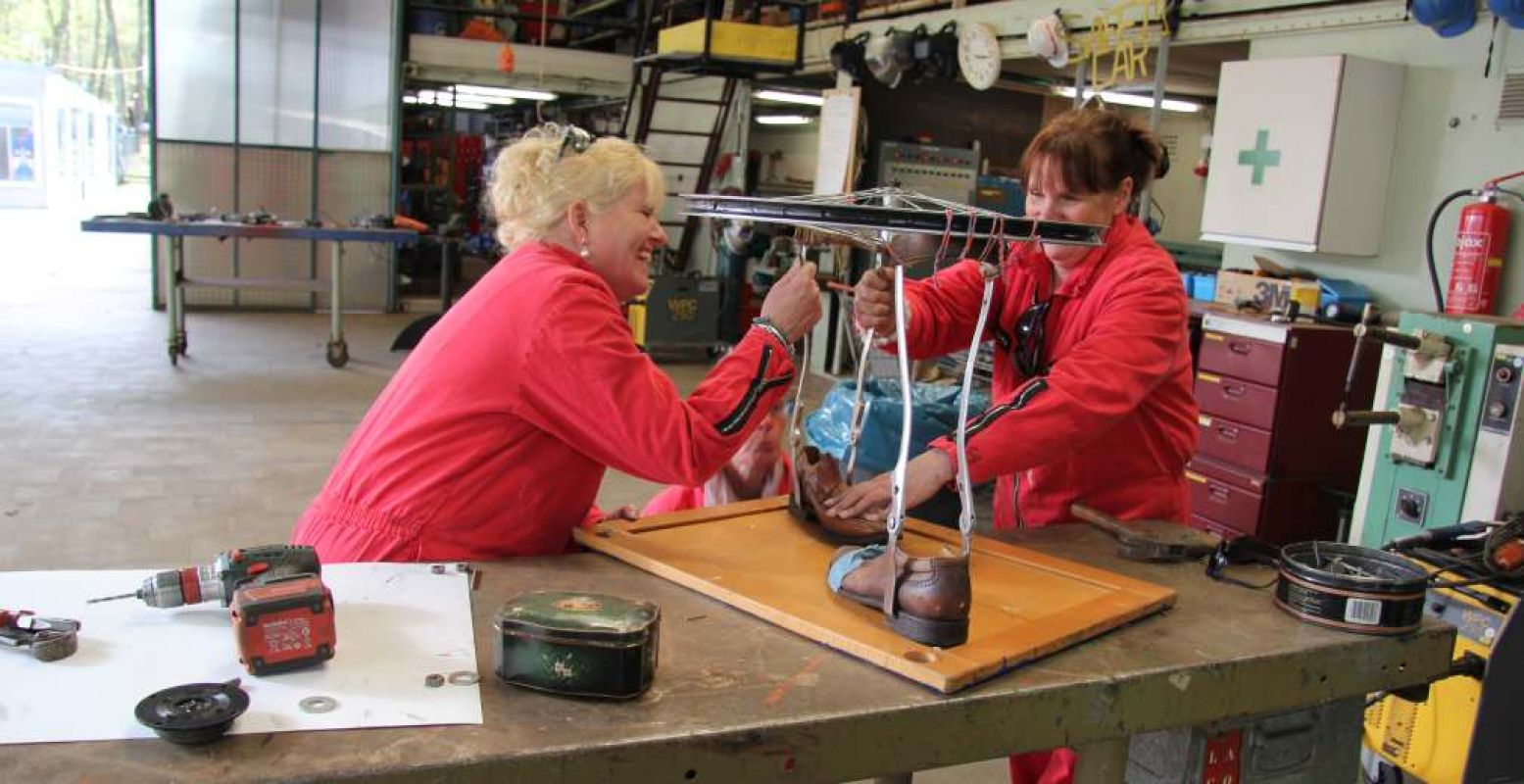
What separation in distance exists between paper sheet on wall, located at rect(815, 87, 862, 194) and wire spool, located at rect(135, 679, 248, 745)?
6744 mm

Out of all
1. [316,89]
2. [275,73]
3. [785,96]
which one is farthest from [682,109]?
[275,73]

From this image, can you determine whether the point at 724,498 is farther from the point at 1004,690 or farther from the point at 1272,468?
the point at 1272,468

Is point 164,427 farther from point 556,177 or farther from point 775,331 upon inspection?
point 775,331

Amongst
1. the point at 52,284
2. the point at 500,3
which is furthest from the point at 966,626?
the point at 52,284

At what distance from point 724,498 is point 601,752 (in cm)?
139

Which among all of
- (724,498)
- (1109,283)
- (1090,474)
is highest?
(1109,283)

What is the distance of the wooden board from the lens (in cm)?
140

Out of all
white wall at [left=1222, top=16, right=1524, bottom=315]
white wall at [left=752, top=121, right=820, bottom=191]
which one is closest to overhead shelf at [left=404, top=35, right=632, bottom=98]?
white wall at [left=752, top=121, right=820, bottom=191]

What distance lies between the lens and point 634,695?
1247mm

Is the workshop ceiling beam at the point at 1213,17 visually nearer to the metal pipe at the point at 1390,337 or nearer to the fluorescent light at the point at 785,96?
the metal pipe at the point at 1390,337

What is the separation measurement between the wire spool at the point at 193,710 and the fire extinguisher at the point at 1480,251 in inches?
162

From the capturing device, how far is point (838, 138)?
7.87 meters

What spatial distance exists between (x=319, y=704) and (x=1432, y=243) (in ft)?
14.6

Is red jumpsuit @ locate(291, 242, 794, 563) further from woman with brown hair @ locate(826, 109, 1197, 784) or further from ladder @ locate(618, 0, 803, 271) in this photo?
ladder @ locate(618, 0, 803, 271)
